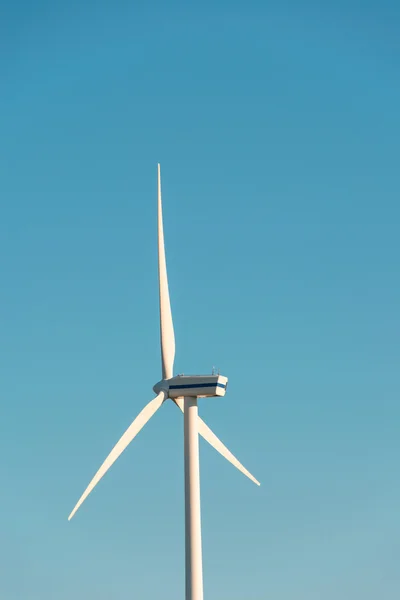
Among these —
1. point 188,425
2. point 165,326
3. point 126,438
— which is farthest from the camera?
point 165,326

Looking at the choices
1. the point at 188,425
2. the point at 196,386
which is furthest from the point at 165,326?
the point at 188,425

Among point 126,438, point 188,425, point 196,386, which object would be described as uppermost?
point 196,386

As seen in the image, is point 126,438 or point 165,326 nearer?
point 126,438

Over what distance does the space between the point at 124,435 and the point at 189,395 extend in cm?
665

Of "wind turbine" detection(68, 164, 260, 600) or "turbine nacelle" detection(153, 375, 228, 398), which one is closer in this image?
"wind turbine" detection(68, 164, 260, 600)

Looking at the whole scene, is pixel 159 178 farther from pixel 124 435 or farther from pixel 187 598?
pixel 187 598

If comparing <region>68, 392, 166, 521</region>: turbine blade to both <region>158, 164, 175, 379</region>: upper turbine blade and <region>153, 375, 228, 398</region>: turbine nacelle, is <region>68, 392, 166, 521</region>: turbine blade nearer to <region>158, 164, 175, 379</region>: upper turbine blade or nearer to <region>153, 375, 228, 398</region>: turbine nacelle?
<region>153, 375, 228, 398</region>: turbine nacelle

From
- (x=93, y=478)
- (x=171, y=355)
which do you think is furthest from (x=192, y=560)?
(x=171, y=355)

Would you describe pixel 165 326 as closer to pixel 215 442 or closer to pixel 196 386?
pixel 196 386

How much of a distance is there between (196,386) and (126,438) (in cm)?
734

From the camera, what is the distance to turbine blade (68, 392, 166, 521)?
354 feet

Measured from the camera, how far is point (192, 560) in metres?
109

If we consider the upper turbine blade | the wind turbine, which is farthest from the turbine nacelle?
the upper turbine blade

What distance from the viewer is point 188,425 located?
113m
